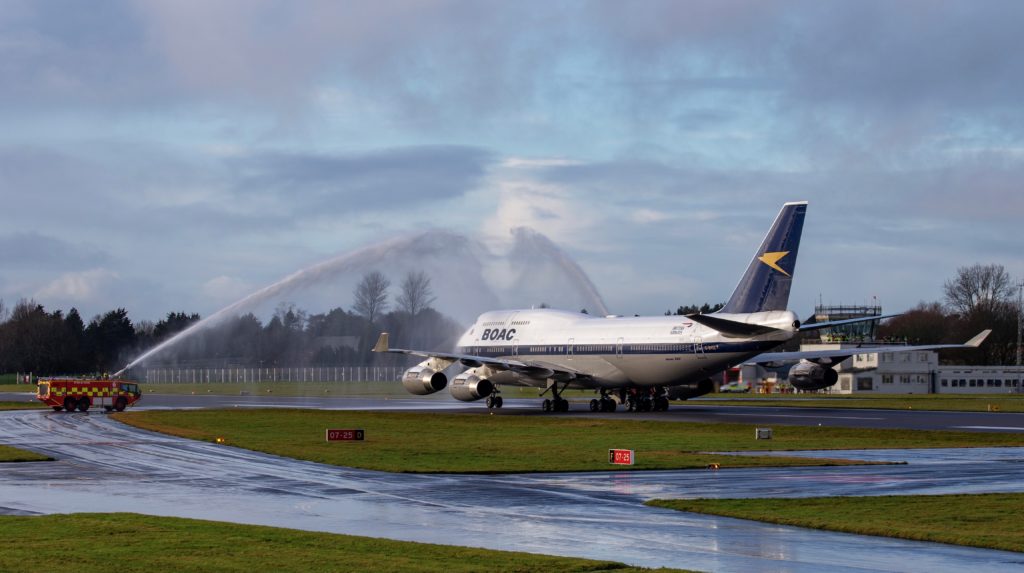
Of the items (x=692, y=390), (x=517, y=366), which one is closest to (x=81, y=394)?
(x=517, y=366)

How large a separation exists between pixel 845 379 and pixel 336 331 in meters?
60.0

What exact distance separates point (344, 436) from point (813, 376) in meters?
40.3

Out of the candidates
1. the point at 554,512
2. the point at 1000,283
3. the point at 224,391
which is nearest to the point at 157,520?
the point at 554,512

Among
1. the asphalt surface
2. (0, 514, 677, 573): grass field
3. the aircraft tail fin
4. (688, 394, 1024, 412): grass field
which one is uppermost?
the aircraft tail fin

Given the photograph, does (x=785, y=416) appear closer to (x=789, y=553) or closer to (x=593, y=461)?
(x=593, y=461)

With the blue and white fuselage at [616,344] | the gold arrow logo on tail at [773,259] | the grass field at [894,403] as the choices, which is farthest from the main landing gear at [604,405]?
the grass field at [894,403]

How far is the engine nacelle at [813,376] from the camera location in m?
73.1

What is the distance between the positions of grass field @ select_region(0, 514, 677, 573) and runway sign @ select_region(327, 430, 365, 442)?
2123cm

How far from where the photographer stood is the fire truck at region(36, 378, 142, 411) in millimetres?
66500

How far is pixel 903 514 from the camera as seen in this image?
21922 mm

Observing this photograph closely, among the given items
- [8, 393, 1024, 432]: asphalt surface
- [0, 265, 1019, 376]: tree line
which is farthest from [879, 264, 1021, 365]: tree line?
[8, 393, 1024, 432]: asphalt surface

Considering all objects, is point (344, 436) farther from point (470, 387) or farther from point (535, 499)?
point (470, 387)

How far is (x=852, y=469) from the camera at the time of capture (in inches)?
1234

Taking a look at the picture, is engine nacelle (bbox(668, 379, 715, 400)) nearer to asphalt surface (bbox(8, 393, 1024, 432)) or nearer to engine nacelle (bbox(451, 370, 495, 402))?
asphalt surface (bbox(8, 393, 1024, 432))
